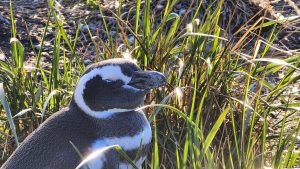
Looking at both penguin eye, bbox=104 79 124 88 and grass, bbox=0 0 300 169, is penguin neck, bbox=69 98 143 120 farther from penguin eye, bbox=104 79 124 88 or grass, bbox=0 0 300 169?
grass, bbox=0 0 300 169

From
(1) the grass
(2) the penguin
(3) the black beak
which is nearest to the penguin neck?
(2) the penguin

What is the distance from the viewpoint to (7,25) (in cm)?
451

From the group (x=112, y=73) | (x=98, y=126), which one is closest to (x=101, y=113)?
(x=98, y=126)

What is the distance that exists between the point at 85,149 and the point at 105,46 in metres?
0.81

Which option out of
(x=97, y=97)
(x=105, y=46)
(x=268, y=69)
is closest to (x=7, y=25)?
(x=105, y=46)

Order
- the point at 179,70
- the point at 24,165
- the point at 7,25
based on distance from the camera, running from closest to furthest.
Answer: the point at 24,165, the point at 179,70, the point at 7,25

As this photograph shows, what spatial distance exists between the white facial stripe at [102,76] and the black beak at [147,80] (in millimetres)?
23

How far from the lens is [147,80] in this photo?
2430 millimetres

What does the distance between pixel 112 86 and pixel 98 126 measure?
0.45ft

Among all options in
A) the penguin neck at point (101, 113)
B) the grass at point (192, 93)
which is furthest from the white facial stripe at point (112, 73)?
the grass at point (192, 93)

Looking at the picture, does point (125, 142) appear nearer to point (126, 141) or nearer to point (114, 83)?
point (126, 141)

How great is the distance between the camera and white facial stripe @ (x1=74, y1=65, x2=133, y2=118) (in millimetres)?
2408

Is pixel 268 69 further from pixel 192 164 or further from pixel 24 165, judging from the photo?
pixel 24 165

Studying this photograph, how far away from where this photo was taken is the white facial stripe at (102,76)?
2.41m
